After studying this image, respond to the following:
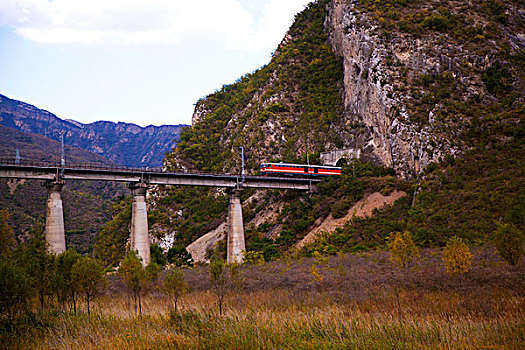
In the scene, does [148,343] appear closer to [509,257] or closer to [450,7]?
[509,257]

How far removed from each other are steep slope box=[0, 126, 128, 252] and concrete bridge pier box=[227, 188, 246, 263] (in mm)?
41567

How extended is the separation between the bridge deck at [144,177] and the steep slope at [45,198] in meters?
30.3

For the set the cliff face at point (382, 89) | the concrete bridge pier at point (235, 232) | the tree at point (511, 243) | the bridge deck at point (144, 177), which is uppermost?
the cliff face at point (382, 89)

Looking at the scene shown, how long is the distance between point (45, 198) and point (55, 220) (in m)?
58.0

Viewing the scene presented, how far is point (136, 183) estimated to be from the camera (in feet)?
175

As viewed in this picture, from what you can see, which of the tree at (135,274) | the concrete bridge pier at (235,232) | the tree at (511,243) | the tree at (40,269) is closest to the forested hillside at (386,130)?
the concrete bridge pier at (235,232)

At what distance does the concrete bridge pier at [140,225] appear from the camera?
50.1 meters

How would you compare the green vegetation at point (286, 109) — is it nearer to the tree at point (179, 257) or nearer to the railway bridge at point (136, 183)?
the railway bridge at point (136, 183)

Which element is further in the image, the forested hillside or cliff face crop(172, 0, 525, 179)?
cliff face crop(172, 0, 525, 179)

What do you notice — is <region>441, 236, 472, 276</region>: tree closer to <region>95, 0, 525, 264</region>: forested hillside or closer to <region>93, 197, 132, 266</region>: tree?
<region>95, 0, 525, 264</region>: forested hillside

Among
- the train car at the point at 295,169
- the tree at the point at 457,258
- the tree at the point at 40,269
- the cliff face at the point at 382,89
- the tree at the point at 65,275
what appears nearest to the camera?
the tree at the point at 40,269

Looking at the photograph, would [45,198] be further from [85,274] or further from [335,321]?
[335,321]

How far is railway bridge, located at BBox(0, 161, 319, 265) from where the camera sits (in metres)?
45.4

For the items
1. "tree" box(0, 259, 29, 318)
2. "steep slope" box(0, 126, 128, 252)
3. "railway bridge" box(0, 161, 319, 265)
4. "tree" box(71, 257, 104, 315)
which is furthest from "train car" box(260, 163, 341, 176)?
"tree" box(0, 259, 29, 318)
